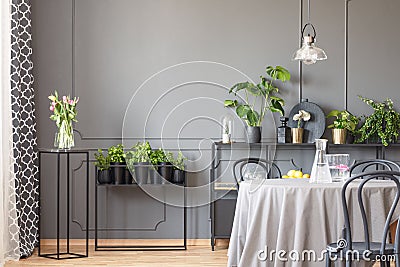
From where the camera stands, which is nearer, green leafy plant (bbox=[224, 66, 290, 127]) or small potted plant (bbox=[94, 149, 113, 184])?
small potted plant (bbox=[94, 149, 113, 184])

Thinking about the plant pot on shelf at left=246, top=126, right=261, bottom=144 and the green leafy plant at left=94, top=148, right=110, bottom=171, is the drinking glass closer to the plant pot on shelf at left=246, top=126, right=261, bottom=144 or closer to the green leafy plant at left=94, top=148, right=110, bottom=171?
the plant pot on shelf at left=246, top=126, right=261, bottom=144

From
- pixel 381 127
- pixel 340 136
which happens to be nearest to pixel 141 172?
pixel 340 136

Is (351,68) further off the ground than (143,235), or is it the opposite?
(351,68)

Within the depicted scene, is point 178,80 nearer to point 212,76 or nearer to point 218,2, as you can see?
point 212,76

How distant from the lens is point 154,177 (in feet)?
19.1

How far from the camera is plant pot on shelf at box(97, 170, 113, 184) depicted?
5.80m

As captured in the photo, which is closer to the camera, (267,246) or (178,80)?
(267,246)

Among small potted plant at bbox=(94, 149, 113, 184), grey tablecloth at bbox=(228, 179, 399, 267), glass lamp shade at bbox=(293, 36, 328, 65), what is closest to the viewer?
grey tablecloth at bbox=(228, 179, 399, 267)

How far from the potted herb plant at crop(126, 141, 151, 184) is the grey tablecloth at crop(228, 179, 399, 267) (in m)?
1.57

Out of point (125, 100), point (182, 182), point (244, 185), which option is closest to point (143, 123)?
point (125, 100)

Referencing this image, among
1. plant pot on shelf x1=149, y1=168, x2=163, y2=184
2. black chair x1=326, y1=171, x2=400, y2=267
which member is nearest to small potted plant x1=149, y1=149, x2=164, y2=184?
plant pot on shelf x1=149, y1=168, x2=163, y2=184

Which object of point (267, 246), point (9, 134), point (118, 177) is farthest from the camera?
point (118, 177)

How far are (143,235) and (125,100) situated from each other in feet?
4.07

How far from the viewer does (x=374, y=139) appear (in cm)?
597
